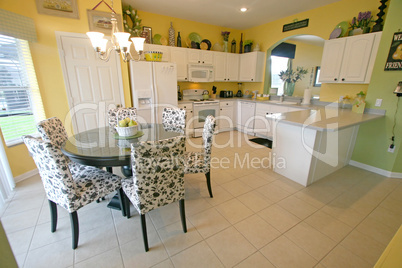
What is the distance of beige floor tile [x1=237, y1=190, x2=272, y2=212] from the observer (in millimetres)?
2057

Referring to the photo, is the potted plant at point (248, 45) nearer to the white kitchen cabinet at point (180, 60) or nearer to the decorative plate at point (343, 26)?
the white kitchen cabinet at point (180, 60)

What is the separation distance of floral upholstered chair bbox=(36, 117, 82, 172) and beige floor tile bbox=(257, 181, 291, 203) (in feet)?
7.31

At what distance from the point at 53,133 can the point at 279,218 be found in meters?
2.62

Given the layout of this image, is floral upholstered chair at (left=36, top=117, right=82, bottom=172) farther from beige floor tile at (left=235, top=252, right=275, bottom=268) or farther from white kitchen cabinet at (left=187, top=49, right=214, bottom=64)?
white kitchen cabinet at (left=187, top=49, right=214, bottom=64)

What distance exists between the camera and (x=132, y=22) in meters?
3.61

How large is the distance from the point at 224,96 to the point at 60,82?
12.1 ft

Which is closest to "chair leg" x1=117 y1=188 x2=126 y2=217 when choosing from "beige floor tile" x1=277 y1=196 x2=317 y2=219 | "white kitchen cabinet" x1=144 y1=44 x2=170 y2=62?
"beige floor tile" x1=277 y1=196 x2=317 y2=219

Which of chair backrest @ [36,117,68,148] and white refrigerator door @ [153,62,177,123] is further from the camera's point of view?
white refrigerator door @ [153,62,177,123]

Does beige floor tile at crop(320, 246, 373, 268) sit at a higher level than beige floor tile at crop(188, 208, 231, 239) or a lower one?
lower

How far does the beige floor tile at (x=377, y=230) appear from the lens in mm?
1646

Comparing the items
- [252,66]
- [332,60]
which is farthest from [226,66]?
[332,60]

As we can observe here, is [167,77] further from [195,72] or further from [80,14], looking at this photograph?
[80,14]

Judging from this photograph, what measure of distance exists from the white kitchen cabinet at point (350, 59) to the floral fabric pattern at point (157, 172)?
322 centimetres

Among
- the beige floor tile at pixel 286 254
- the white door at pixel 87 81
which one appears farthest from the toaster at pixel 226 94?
the beige floor tile at pixel 286 254
